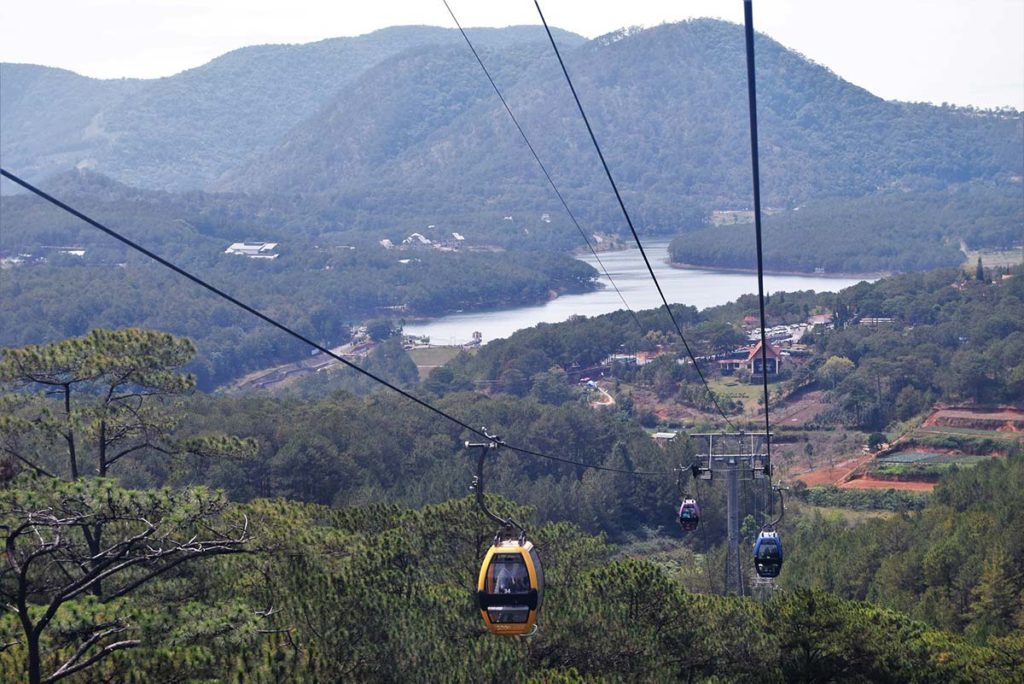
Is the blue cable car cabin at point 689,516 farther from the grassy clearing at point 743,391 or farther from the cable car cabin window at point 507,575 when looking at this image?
the grassy clearing at point 743,391

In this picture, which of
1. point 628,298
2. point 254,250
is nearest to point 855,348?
point 628,298

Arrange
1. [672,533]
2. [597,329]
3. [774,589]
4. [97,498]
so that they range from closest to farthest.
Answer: [97,498] < [774,589] < [672,533] < [597,329]

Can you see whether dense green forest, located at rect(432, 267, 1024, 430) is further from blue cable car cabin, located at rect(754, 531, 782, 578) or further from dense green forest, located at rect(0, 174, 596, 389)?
blue cable car cabin, located at rect(754, 531, 782, 578)

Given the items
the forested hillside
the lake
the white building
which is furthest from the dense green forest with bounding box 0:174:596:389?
the forested hillside

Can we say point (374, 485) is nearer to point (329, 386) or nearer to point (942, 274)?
point (329, 386)

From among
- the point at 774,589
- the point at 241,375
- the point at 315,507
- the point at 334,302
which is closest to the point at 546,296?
the point at 334,302

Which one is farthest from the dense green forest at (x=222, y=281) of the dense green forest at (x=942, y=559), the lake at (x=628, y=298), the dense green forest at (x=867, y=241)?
the dense green forest at (x=942, y=559)
